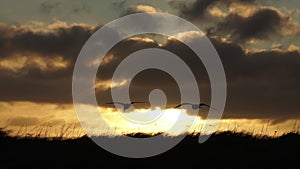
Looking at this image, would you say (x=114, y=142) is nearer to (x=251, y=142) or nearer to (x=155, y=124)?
(x=155, y=124)

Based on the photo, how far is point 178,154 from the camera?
27312 millimetres

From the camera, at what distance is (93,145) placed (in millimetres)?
28766

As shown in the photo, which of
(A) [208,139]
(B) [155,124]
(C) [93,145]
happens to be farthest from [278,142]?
(C) [93,145]

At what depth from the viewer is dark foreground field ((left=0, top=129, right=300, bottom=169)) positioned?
25.8 metres

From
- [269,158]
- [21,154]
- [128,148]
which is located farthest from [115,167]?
[269,158]

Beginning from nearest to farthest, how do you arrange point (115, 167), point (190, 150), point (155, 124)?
point (115, 167)
point (190, 150)
point (155, 124)

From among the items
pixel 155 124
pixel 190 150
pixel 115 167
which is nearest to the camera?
pixel 115 167

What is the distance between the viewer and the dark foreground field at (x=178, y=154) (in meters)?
25.8

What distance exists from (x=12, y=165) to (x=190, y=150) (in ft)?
26.3

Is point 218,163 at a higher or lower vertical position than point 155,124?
lower

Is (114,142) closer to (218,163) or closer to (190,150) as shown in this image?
(190,150)

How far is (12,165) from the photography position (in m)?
25.7

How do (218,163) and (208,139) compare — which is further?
(208,139)

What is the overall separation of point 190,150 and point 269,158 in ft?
12.1
